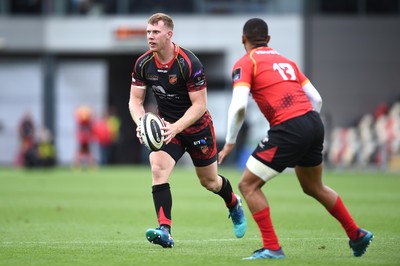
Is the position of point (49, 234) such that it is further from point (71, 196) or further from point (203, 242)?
point (71, 196)

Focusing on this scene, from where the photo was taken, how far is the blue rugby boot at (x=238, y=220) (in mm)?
11312

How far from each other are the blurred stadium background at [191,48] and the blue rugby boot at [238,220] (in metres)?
25.7

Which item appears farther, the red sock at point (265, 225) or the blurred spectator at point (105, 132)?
the blurred spectator at point (105, 132)

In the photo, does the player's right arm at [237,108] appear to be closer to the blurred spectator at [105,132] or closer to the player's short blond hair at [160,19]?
the player's short blond hair at [160,19]

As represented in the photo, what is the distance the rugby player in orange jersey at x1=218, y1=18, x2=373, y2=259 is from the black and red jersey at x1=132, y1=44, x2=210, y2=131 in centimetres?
144

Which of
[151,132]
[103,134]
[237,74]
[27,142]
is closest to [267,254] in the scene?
[237,74]

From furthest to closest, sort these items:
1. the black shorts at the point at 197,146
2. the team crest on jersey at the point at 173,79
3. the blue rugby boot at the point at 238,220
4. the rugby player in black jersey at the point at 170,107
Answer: the blue rugby boot at the point at 238,220
the black shorts at the point at 197,146
the team crest on jersey at the point at 173,79
the rugby player in black jersey at the point at 170,107

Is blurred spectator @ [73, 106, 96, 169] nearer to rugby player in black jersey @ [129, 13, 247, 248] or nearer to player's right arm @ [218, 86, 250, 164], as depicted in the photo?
rugby player in black jersey @ [129, 13, 247, 248]

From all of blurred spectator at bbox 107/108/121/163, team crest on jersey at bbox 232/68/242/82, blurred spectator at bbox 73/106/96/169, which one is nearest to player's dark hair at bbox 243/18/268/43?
team crest on jersey at bbox 232/68/242/82

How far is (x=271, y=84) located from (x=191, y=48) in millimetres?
30540

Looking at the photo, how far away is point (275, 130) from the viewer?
9227 millimetres

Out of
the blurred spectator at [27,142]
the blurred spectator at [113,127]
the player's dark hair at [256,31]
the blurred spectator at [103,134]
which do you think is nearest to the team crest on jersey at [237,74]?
the player's dark hair at [256,31]

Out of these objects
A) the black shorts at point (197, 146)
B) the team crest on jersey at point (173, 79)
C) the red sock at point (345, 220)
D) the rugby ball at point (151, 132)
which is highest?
the team crest on jersey at point (173, 79)

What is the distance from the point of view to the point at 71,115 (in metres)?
41.3
